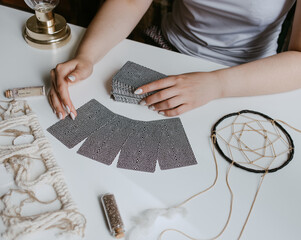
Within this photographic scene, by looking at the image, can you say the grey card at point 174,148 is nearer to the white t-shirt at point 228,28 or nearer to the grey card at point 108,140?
the grey card at point 108,140

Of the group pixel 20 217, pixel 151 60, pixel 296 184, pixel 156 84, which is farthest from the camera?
pixel 151 60

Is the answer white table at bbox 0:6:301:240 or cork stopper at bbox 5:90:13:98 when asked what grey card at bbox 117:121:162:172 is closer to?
white table at bbox 0:6:301:240

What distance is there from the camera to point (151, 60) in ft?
3.38

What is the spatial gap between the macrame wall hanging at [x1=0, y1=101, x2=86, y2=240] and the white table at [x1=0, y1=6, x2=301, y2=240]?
23mm

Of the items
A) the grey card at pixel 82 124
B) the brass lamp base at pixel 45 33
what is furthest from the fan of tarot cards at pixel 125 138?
the brass lamp base at pixel 45 33

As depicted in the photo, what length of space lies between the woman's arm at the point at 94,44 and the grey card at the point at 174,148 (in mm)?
257

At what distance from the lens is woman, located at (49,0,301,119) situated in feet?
2.92

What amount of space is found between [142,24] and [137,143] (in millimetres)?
983

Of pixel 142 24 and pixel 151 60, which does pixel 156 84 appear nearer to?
pixel 151 60

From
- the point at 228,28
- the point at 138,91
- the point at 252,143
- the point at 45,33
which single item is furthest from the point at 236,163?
the point at 45,33

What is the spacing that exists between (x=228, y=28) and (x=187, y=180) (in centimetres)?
67

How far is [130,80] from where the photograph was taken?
2.97 feet

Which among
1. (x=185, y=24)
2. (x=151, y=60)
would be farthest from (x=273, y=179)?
(x=185, y=24)

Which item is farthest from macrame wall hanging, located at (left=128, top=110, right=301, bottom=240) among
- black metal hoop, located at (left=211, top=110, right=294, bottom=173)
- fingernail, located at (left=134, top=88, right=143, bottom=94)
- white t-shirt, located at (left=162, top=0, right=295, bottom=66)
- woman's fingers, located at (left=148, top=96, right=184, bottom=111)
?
white t-shirt, located at (left=162, top=0, right=295, bottom=66)
